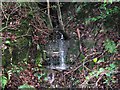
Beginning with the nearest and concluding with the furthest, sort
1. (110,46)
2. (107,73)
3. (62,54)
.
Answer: (107,73)
(110,46)
(62,54)

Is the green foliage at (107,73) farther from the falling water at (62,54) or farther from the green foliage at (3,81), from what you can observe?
the green foliage at (3,81)

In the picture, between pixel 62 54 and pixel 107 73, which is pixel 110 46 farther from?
pixel 62 54

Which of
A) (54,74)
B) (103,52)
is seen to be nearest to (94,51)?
(103,52)

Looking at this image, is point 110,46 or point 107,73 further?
point 110,46

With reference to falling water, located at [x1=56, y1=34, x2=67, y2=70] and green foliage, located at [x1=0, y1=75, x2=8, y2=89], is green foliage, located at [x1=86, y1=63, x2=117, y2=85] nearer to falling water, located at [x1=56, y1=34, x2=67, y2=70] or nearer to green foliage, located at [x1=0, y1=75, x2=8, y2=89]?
falling water, located at [x1=56, y1=34, x2=67, y2=70]

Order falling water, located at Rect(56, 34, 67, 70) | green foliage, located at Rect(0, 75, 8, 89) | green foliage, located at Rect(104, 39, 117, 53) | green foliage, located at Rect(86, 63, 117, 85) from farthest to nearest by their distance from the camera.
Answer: falling water, located at Rect(56, 34, 67, 70), green foliage, located at Rect(104, 39, 117, 53), green foliage, located at Rect(86, 63, 117, 85), green foliage, located at Rect(0, 75, 8, 89)

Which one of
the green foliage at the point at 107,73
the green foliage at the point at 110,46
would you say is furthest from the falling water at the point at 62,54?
the green foliage at the point at 110,46

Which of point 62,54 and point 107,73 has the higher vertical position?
point 62,54

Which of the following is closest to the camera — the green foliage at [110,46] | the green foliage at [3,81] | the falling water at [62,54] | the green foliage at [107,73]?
the green foliage at [3,81]

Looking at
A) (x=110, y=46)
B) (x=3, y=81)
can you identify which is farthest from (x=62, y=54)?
(x=3, y=81)

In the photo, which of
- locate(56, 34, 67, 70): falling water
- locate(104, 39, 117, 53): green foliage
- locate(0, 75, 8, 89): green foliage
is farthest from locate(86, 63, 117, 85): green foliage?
locate(0, 75, 8, 89): green foliage

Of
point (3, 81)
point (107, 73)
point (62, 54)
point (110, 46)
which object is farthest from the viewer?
point (62, 54)

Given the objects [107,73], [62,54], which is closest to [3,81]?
[62,54]

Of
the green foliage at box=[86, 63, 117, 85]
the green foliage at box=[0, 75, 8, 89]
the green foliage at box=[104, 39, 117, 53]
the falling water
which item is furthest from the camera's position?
the falling water
